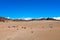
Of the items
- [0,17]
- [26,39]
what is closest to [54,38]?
[26,39]

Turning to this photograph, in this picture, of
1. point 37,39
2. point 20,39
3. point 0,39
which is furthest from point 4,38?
point 37,39

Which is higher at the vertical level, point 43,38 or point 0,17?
point 0,17

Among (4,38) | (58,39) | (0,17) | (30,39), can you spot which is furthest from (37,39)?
(0,17)

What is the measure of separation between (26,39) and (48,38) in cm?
137

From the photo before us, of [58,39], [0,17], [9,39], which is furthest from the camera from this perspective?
[0,17]

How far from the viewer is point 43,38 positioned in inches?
424

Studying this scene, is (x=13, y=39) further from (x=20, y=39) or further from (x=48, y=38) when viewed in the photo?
(x=48, y=38)

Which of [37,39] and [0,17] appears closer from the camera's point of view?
[37,39]

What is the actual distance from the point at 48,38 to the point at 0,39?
3074 mm

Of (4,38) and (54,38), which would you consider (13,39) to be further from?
(54,38)

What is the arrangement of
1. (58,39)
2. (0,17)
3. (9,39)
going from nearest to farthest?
(58,39), (9,39), (0,17)

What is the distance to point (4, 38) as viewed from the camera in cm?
1134

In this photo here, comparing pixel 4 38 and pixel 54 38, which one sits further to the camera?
pixel 4 38

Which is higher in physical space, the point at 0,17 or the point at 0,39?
the point at 0,17
